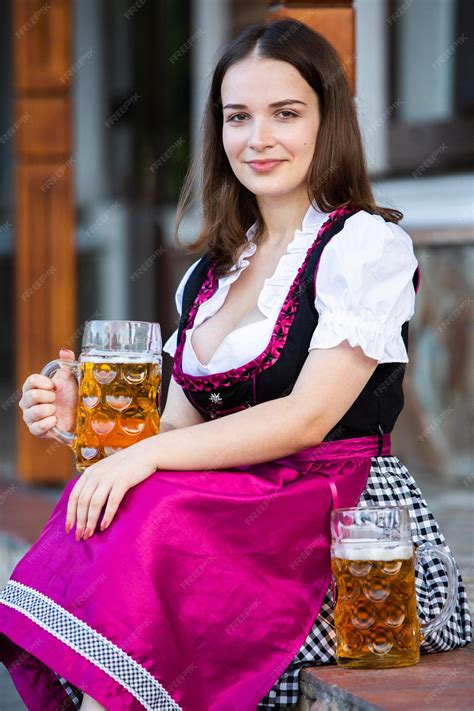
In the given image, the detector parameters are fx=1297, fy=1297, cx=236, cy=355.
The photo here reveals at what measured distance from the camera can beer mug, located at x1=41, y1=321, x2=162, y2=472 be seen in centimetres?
215

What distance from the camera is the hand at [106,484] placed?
6.42 feet

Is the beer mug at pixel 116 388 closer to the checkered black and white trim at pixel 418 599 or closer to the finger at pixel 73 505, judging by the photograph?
the finger at pixel 73 505

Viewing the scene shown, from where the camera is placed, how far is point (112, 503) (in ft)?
6.42

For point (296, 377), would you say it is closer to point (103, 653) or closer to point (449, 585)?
point (449, 585)

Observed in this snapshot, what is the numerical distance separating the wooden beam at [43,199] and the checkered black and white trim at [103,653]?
11.4ft

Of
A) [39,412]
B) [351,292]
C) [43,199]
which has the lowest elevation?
[39,412]

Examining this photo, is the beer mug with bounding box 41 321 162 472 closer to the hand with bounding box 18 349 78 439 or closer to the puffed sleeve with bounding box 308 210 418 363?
the hand with bounding box 18 349 78 439

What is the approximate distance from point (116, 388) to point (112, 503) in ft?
0.82

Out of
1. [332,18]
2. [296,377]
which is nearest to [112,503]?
[296,377]

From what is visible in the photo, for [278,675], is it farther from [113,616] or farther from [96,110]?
[96,110]

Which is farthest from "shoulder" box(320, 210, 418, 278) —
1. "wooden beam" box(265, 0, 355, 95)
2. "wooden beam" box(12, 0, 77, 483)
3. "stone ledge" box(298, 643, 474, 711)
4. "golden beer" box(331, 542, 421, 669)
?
"wooden beam" box(12, 0, 77, 483)

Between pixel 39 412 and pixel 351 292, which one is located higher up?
pixel 351 292

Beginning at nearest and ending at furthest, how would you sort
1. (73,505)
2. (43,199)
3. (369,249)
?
(73,505) < (369,249) < (43,199)

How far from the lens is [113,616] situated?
1.89 m
